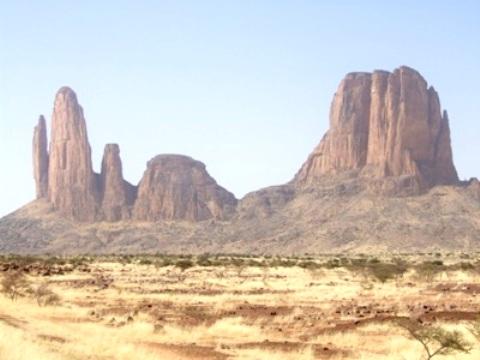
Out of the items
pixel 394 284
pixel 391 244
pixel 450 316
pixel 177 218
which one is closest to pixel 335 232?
pixel 391 244

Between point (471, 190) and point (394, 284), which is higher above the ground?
point (471, 190)

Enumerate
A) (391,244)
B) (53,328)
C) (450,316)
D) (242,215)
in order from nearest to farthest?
(53,328), (450,316), (391,244), (242,215)

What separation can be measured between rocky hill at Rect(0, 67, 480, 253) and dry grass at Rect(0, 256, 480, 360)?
75.5 meters

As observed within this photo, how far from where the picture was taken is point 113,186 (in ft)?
554

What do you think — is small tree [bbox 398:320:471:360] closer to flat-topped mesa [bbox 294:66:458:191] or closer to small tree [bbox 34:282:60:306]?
small tree [bbox 34:282:60:306]

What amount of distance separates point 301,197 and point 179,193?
3201 cm

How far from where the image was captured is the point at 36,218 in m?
155

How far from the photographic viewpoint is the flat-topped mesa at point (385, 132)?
14650 cm

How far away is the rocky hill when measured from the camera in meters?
120

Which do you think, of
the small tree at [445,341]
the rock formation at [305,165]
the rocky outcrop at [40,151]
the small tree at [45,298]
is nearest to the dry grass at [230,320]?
the small tree at [45,298]

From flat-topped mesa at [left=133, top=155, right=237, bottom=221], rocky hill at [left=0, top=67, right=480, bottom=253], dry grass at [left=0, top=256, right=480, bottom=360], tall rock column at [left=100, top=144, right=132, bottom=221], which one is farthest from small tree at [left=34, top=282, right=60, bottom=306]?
tall rock column at [left=100, top=144, right=132, bottom=221]

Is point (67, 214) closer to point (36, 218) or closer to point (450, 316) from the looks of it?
point (36, 218)

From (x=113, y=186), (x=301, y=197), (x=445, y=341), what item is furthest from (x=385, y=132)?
(x=445, y=341)

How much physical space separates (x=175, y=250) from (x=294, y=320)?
359ft
